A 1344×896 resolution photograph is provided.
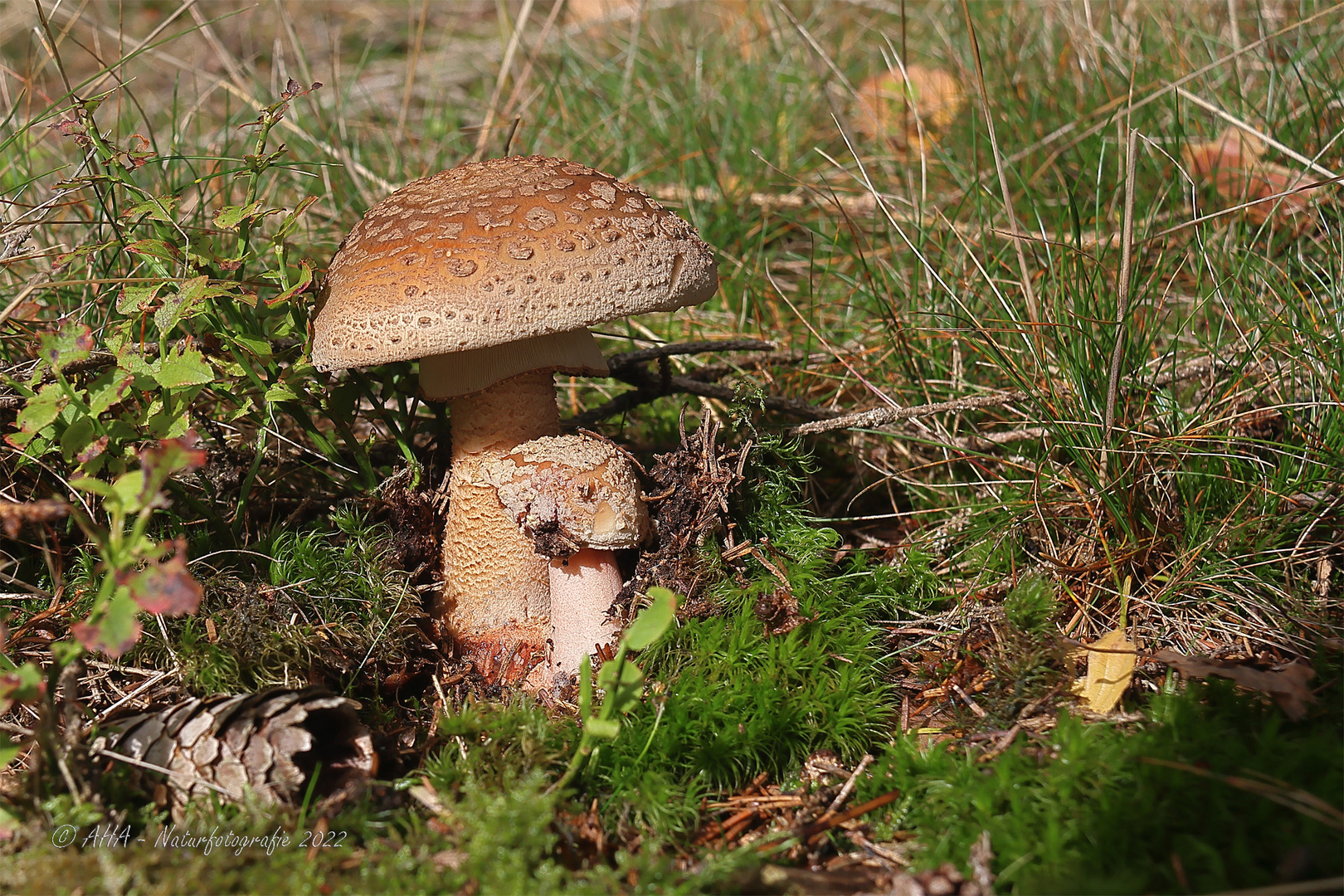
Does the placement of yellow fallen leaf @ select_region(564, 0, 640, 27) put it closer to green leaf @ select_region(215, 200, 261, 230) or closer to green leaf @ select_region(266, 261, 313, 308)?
green leaf @ select_region(215, 200, 261, 230)

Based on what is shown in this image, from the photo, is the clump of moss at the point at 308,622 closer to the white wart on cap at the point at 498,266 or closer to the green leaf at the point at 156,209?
the white wart on cap at the point at 498,266

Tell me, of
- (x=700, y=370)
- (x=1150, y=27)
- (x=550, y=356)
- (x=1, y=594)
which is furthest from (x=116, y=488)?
(x=1150, y=27)

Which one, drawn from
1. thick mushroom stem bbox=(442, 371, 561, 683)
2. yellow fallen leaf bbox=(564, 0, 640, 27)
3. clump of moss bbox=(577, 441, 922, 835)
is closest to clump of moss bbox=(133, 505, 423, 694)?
thick mushroom stem bbox=(442, 371, 561, 683)

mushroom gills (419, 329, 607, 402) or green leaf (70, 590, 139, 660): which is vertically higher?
mushroom gills (419, 329, 607, 402)

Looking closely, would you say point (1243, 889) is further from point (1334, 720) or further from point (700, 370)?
point (700, 370)

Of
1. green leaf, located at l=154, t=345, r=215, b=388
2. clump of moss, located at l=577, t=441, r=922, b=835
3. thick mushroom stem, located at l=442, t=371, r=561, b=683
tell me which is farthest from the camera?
thick mushroom stem, located at l=442, t=371, r=561, b=683

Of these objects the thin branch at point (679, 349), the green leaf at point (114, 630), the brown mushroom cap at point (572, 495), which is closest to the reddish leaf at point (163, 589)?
the green leaf at point (114, 630)

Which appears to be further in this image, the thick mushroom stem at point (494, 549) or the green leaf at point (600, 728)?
the thick mushroom stem at point (494, 549)
